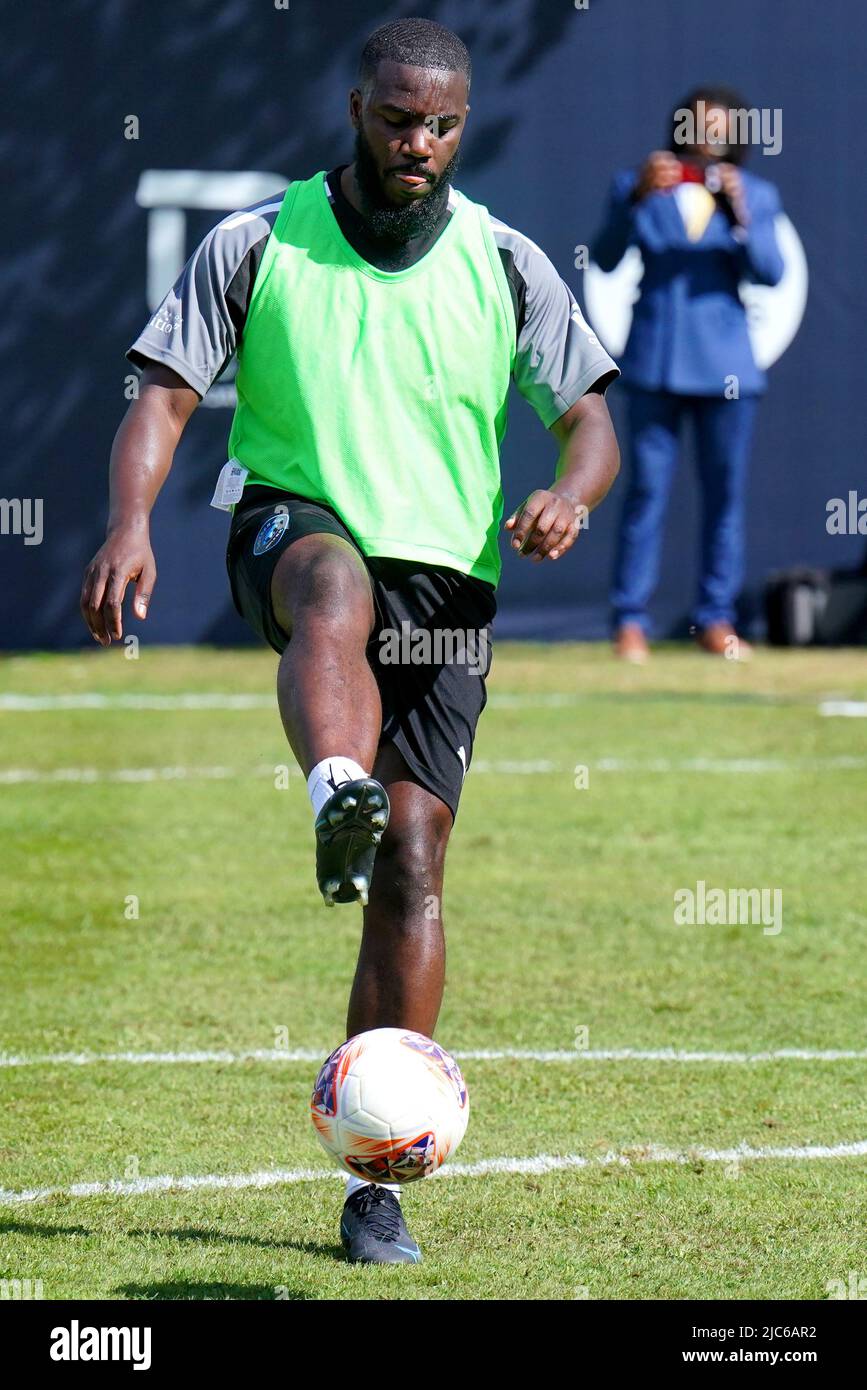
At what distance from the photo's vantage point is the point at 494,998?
6.70 meters

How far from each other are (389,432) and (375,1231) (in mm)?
1671

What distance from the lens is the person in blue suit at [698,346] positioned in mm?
13898

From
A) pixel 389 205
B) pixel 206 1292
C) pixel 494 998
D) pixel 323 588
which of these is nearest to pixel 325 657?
pixel 323 588

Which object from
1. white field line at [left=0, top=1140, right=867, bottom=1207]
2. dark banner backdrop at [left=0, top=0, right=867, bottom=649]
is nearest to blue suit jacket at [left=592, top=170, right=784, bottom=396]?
dark banner backdrop at [left=0, top=0, right=867, bottom=649]

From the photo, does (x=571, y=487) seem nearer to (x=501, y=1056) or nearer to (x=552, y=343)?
(x=552, y=343)

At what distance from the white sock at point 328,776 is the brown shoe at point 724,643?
10.6 m

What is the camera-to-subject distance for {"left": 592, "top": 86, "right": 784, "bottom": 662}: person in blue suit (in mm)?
13898

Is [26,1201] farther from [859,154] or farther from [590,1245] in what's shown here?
[859,154]

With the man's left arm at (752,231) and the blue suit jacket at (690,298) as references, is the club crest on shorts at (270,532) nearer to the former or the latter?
the blue suit jacket at (690,298)

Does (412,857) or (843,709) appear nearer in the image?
(412,857)

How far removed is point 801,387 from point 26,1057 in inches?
417

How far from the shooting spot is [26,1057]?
19.5 ft

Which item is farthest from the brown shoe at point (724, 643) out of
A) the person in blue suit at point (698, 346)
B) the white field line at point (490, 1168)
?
the white field line at point (490, 1168)
